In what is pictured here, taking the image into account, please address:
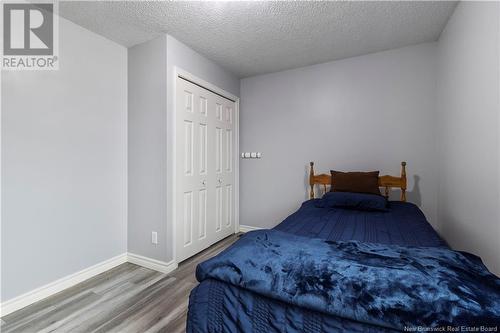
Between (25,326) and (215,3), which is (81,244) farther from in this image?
(215,3)

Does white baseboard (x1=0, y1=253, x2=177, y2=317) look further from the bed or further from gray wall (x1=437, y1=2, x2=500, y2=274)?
gray wall (x1=437, y1=2, x2=500, y2=274)

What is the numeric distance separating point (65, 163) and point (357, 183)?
112 inches

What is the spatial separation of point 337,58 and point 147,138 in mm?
2480

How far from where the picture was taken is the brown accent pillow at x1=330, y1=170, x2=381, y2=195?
95.3 inches

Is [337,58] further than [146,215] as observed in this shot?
Yes

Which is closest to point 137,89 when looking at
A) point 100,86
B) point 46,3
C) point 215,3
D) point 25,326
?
point 100,86

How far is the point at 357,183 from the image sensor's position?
2.46 meters

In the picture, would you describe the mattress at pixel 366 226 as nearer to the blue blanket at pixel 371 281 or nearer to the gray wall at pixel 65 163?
the blue blanket at pixel 371 281

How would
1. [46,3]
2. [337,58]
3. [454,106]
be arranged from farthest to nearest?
[337,58], [454,106], [46,3]

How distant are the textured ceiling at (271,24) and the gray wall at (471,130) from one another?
1.24ft

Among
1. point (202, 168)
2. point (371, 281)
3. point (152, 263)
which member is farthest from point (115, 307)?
point (371, 281)

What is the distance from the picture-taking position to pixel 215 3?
1.89m

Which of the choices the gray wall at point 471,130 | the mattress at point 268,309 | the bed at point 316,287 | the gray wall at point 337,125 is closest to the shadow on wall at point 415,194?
the gray wall at point 337,125

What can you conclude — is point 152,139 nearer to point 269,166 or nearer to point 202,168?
point 202,168
